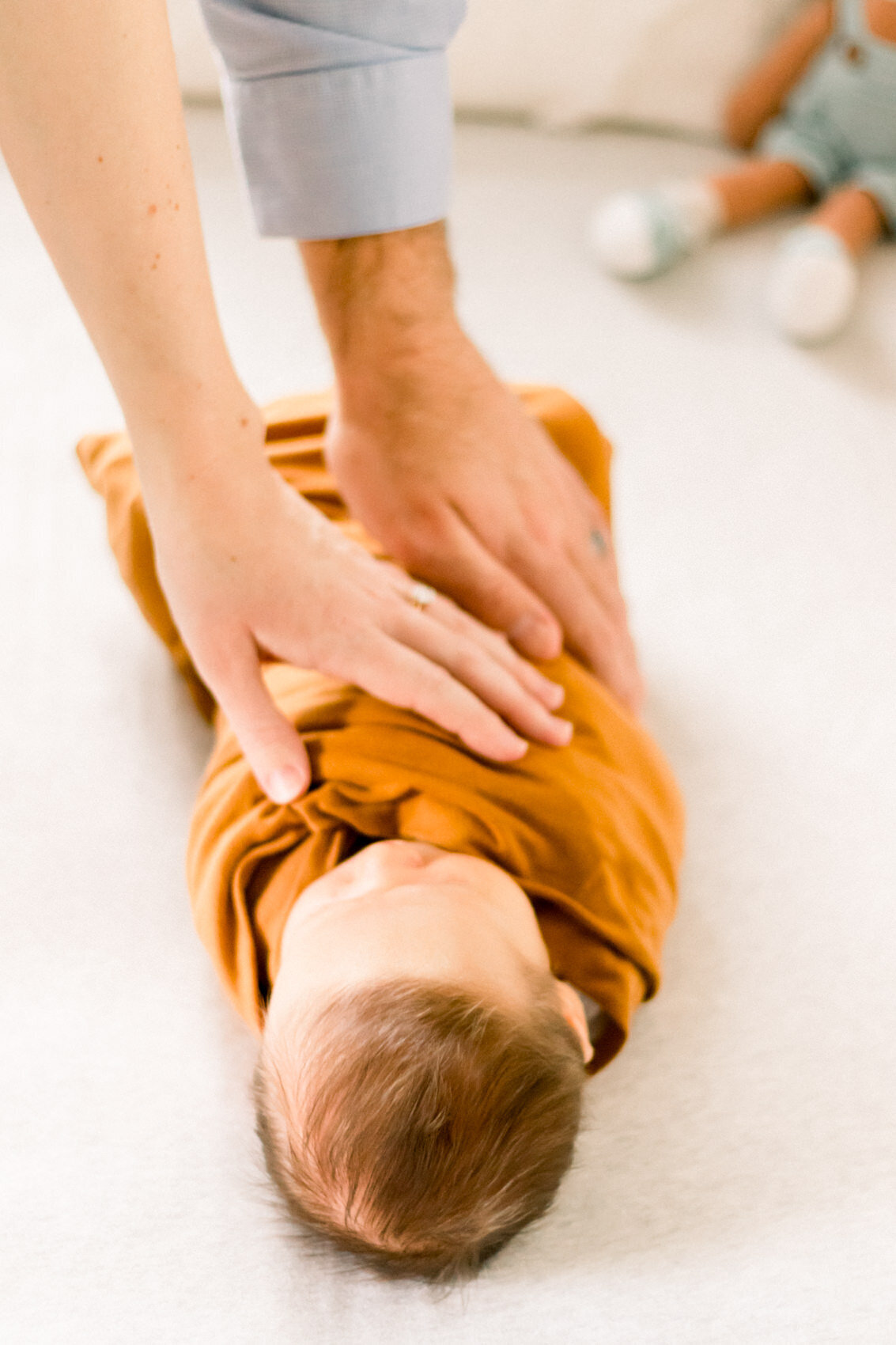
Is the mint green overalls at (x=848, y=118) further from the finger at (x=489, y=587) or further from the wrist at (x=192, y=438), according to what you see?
the wrist at (x=192, y=438)

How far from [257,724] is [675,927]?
1.20 ft

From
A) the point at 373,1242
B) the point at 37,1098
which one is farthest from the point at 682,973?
the point at 37,1098

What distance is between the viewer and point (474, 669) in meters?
0.75

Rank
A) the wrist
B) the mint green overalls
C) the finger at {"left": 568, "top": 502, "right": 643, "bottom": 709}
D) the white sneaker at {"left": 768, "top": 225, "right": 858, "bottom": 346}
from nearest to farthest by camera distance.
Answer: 1. the wrist
2. the finger at {"left": 568, "top": 502, "right": 643, "bottom": 709}
3. the white sneaker at {"left": 768, "top": 225, "right": 858, "bottom": 346}
4. the mint green overalls

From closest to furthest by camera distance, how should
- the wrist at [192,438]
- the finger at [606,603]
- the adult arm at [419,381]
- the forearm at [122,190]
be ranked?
the forearm at [122,190], the wrist at [192,438], the adult arm at [419,381], the finger at [606,603]

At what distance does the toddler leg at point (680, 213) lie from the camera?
4.59 ft

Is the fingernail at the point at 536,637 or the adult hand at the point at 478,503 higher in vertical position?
the adult hand at the point at 478,503

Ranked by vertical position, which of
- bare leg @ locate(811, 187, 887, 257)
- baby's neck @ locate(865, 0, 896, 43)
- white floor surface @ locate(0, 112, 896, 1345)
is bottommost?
white floor surface @ locate(0, 112, 896, 1345)

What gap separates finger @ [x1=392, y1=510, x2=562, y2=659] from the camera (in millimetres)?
825

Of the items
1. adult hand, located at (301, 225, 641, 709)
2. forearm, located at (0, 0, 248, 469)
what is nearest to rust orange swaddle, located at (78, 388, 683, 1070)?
adult hand, located at (301, 225, 641, 709)

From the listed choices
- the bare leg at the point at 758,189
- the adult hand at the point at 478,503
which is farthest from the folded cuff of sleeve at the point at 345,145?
the bare leg at the point at 758,189

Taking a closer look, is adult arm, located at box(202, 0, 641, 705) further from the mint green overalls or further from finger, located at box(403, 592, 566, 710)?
the mint green overalls

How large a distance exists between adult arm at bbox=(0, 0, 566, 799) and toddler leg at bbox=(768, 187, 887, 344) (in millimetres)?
785

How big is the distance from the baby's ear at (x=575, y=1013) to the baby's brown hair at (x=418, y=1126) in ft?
0.19
